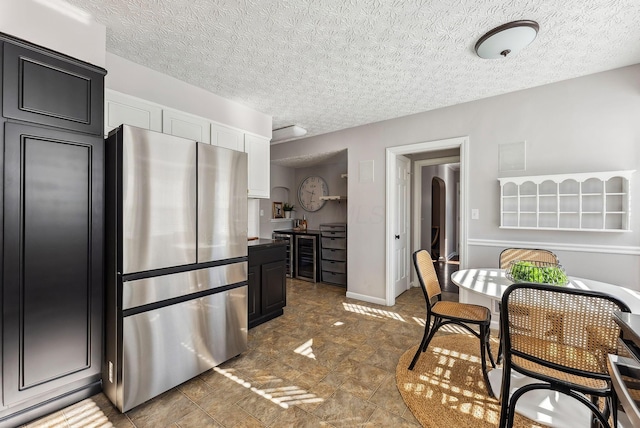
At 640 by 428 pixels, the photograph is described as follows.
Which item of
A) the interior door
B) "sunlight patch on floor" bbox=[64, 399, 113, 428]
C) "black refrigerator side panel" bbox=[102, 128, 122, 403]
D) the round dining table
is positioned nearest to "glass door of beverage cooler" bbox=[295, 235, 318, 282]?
the interior door

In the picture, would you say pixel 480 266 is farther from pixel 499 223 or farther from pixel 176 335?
pixel 176 335

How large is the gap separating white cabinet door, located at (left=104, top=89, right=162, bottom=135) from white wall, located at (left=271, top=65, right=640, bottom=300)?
2728 millimetres

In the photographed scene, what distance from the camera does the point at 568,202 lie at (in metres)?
2.60

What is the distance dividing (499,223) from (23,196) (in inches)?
155

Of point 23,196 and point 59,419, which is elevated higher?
point 23,196

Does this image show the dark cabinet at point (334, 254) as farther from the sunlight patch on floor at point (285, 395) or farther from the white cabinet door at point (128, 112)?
the white cabinet door at point (128, 112)

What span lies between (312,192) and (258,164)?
2.59 meters

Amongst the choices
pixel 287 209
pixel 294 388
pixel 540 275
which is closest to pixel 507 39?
pixel 540 275

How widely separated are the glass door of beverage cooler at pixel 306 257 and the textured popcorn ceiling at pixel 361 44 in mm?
2831

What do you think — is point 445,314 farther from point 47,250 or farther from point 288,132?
point 288,132

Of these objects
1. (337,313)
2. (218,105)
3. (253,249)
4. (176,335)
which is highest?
(218,105)

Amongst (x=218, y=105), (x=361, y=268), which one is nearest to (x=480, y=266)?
(x=361, y=268)

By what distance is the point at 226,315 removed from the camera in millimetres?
2277

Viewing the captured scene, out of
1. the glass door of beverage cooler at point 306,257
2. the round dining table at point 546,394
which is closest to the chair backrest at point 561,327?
the round dining table at point 546,394
